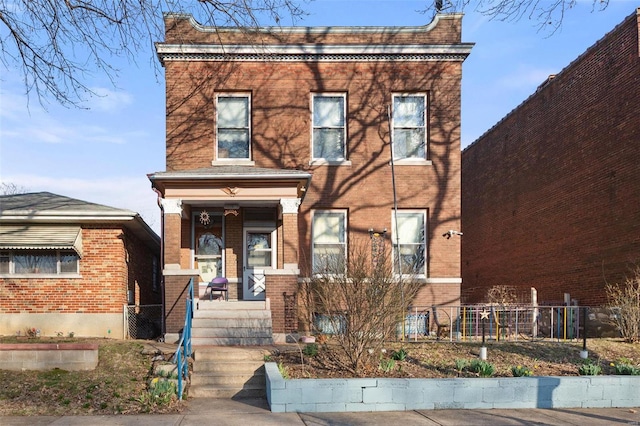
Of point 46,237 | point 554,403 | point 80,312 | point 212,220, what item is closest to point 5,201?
point 46,237

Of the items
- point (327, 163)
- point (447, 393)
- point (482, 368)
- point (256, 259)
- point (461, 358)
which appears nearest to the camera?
point (447, 393)

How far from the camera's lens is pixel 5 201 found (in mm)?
16312

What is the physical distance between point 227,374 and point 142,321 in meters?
Result: 6.81

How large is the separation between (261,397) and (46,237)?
7554 mm

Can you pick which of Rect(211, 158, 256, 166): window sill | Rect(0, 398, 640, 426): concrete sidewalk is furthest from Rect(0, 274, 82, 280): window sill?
Rect(0, 398, 640, 426): concrete sidewalk

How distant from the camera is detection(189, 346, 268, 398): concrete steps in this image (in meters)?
9.98

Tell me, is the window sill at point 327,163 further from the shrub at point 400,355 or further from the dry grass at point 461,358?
the shrub at point 400,355

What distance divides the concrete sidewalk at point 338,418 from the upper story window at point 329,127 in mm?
8939

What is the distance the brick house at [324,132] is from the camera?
16312 millimetres

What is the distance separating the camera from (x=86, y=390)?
377 inches

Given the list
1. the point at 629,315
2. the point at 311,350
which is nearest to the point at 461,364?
the point at 311,350

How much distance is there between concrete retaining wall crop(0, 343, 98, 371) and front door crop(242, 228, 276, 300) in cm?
587

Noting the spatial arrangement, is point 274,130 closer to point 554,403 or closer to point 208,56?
point 208,56

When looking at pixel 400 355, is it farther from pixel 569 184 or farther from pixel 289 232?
pixel 569 184
